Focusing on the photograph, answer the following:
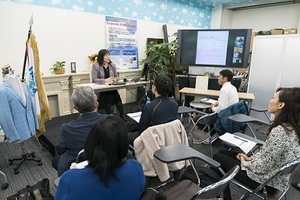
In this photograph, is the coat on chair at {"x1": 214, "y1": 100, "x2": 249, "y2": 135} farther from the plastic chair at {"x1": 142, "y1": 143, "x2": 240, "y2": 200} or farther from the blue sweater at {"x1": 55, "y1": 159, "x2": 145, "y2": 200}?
the blue sweater at {"x1": 55, "y1": 159, "x2": 145, "y2": 200}

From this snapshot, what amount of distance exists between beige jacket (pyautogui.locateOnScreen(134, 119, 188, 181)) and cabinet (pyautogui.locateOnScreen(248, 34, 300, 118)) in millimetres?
2793

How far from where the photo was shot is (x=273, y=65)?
3902 millimetres

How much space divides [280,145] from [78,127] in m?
1.42

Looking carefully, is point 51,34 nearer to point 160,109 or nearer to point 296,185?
point 160,109

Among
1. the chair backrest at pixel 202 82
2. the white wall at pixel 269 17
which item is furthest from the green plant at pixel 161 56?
the white wall at pixel 269 17

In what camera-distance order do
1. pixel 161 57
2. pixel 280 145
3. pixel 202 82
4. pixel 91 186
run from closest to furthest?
pixel 91 186 < pixel 280 145 < pixel 202 82 < pixel 161 57

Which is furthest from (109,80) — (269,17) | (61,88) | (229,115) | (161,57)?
(269,17)

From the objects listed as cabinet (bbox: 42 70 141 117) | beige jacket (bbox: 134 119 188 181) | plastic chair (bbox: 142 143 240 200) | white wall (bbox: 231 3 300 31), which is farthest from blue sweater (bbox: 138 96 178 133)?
white wall (bbox: 231 3 300 31)

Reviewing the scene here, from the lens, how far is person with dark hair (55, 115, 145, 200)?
2.83 ft

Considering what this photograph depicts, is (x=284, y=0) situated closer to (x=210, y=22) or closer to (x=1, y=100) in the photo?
(x=210, y=22)

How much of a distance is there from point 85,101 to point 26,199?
955mm

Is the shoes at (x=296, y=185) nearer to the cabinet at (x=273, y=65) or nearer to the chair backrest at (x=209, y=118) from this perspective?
the chair backrest at (x=209, y=118)

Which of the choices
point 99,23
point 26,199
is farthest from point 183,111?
point 99,23

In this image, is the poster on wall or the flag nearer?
the flag
